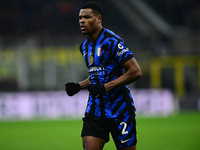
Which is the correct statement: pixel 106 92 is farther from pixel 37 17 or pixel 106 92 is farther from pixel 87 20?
pixel 37 17

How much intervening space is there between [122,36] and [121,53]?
17.0 m

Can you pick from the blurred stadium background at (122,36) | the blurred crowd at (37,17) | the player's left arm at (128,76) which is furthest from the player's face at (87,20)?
the blurred crowd at (37,17)

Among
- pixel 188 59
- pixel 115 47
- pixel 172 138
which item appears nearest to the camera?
pixel 115 47

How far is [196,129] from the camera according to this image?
33.6 feet

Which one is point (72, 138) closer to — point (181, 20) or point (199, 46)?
point (199, 46)

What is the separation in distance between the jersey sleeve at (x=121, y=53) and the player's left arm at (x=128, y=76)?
5cm

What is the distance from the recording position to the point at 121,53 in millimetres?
3684

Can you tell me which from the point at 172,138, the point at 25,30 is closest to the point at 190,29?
the point at 25,30

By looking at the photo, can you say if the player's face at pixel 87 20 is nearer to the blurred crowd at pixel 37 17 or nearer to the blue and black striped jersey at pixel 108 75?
the blue and black striped jersey at pixel 108 75

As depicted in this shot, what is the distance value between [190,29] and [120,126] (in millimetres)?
17858

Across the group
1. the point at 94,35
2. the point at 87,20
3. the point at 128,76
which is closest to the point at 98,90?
the point at 128,76

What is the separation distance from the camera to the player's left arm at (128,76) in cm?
362

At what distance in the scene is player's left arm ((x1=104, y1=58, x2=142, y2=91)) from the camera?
3.62 m

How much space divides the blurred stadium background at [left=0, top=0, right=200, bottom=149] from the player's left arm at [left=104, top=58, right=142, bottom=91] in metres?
11.2
